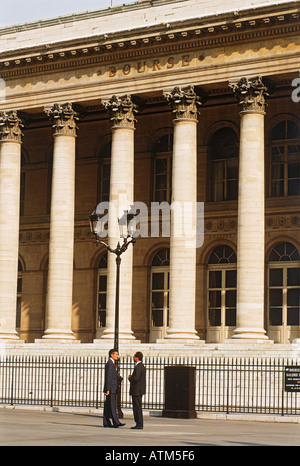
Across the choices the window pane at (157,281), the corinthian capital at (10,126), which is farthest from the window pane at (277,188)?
the corinthian capital at (10,126)

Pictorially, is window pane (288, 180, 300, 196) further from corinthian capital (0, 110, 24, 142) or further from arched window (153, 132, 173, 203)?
corinthian capital (0, 110, 24, 142)

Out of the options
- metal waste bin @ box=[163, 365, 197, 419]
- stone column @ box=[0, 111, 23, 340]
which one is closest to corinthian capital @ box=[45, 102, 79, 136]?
stone column @ box=[0, 111, 23, 340]

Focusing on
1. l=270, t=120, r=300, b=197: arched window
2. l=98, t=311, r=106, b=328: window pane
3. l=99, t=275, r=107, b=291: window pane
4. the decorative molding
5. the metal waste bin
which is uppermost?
the decorative molding

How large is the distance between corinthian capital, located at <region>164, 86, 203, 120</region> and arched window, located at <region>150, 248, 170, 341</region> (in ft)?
25.8

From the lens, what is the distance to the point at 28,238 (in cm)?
4459

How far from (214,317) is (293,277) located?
11.7 feet

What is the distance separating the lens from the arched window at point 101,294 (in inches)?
1660

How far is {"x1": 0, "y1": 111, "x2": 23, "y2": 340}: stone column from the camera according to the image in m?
38.3

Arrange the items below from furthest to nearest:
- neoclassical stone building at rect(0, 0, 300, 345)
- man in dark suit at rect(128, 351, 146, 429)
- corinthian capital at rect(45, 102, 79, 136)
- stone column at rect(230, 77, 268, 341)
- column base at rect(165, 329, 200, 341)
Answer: corinthian capital at rect(45, 102, 79, 136)
column base at rect(165, 329, 200, 341)
neoclassical stone building at rect(0, 0, 300, 345)
stone column at rect(230, 77, 268, 341)
man in dark suit at rect(128, 351, 146, 429)

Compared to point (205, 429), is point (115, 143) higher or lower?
higher

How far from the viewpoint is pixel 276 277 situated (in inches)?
1511
